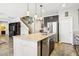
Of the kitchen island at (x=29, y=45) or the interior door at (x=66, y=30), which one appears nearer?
the kitchen island at (x=29, y=45)

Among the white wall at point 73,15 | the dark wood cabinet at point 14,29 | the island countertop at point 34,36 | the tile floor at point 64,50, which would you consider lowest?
the tile floor at point 64,50

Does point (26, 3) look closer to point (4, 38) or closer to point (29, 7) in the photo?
point (29, 7)

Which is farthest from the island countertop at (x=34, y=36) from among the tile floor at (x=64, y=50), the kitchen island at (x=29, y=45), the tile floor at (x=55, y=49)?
the tile floor at (x=64, y=50)

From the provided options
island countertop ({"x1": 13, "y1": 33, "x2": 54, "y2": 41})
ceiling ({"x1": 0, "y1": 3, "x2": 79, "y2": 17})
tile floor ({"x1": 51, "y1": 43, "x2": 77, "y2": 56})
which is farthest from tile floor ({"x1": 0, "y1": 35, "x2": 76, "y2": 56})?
ceiling ({"x1": 0, "y1": 3, "x2": 79, "y2": 17})

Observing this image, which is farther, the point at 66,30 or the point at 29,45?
the point at 66,30

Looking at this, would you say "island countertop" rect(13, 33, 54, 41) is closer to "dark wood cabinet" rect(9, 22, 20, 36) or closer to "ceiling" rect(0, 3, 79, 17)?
"dark wood cabinet" rect(9, 22, 20, 36)

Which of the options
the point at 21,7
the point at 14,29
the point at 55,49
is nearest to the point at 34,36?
the point at 14,29

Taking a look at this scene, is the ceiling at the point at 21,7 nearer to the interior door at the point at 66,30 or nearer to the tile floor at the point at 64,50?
the interior door at the point at 66,30

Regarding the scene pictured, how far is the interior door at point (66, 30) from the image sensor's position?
207cm

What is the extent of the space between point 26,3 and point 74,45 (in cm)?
135

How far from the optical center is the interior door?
81.6 inches

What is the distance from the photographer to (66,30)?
209 cm

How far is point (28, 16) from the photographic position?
1.93 m

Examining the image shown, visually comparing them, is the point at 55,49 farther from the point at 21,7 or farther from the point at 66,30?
the point at 21,7
